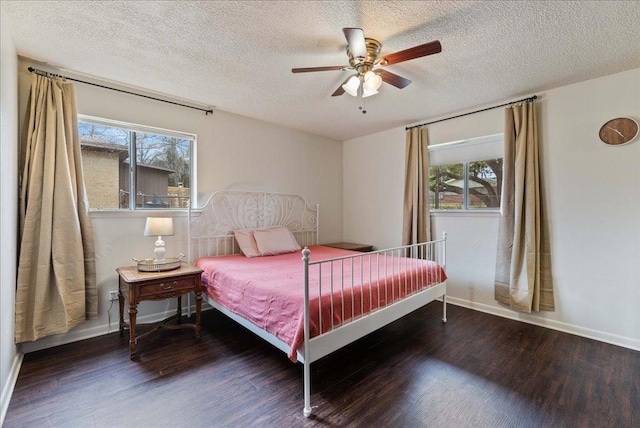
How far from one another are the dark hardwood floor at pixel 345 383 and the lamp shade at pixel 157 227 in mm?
980

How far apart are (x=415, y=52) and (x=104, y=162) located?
9.77ft

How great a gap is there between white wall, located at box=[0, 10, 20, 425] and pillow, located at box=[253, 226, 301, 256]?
2018 millimetres

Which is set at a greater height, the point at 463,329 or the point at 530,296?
the point at 530,296

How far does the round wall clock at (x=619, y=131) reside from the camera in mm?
2488

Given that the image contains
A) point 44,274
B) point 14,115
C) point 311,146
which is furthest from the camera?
point 311,146

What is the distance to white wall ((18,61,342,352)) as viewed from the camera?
8.96ft

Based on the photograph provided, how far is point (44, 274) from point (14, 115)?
4.05 ft

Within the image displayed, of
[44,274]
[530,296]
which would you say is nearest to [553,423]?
[530,296]

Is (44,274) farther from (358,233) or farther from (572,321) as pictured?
(572,321)

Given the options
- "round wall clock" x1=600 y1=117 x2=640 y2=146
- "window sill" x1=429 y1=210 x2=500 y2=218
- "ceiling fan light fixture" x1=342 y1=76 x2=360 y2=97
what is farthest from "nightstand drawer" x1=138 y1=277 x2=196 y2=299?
"round wall clock" x1=600 y1=117 x2=640 y2=146

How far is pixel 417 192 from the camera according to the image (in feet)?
12.5

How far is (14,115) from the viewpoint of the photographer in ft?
6.94

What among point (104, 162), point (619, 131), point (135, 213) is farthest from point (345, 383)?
point (619, 131)

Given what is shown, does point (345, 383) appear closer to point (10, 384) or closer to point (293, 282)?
point (293, 282)
